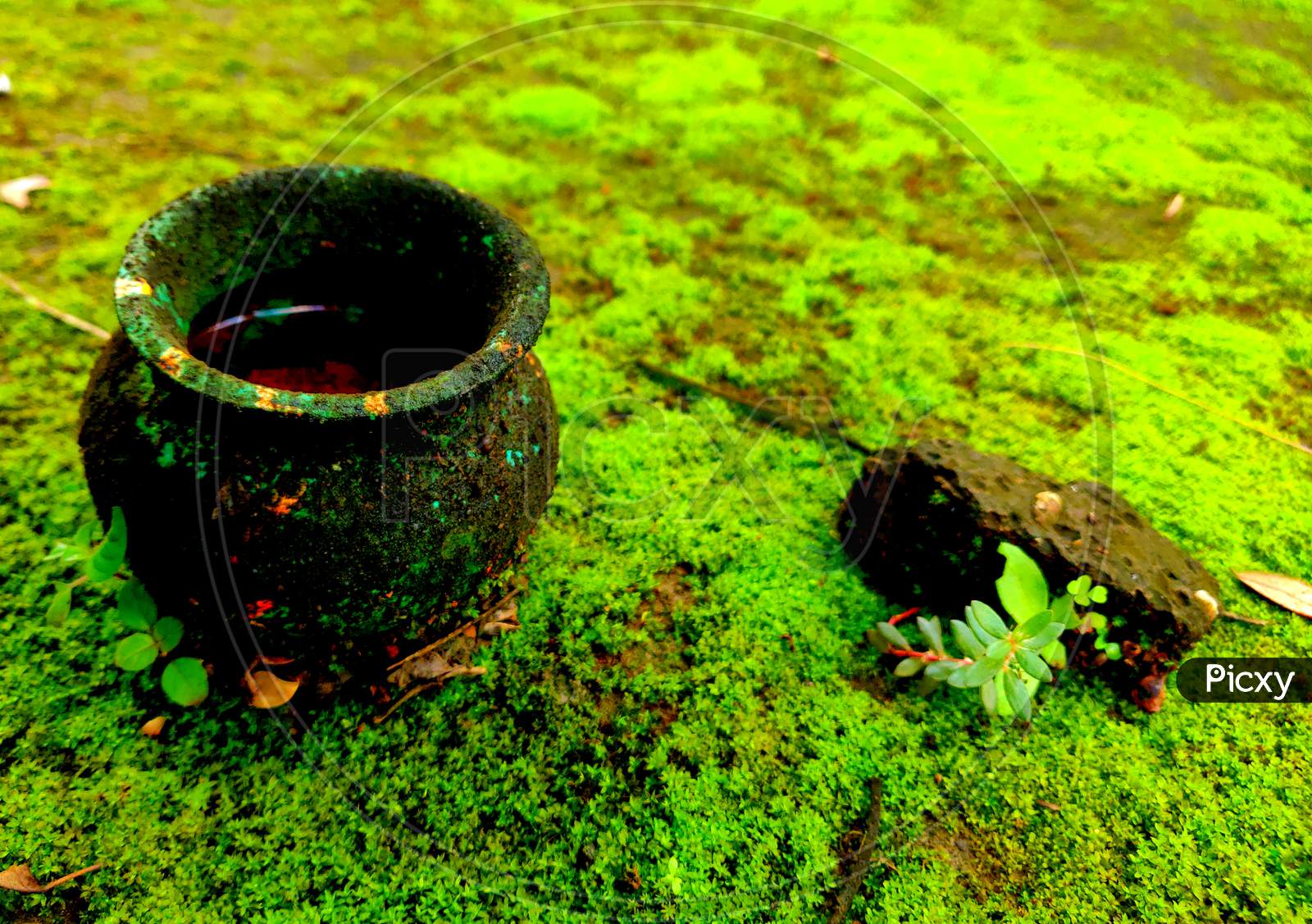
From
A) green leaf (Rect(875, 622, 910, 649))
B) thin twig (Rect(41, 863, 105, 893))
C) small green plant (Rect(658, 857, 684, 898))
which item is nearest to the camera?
thin twig (Rect(41, 863, 105, 893))

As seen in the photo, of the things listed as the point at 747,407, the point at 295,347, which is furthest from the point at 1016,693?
the point at 295,347

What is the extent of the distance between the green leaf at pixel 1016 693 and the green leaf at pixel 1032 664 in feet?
0.11

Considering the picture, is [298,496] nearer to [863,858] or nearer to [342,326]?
[342,326]

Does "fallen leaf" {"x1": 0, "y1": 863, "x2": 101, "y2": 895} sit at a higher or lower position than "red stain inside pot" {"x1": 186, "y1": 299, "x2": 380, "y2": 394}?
lower

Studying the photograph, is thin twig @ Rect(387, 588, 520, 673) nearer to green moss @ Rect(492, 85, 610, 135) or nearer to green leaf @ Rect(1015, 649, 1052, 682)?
green leaf @ Rect(1015, 649, 1052, 682)

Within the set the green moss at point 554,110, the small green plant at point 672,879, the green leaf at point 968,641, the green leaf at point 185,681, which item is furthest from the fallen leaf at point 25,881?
the green moss at point 554,110

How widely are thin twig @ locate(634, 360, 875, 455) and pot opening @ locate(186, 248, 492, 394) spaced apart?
914 mm

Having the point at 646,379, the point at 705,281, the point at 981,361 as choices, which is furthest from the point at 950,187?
the point at 646,379

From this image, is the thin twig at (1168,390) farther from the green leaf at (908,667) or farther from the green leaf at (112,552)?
the green leaf at (112,552)

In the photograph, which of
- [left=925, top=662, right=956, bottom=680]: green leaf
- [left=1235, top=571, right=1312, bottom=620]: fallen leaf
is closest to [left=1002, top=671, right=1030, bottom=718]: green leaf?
Result: [left=925, top=662, right=956, bottom=680]: green leaf

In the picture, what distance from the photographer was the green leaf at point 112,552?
1513mm

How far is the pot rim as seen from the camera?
50.3 inches

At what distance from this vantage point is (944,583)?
6.75 ft

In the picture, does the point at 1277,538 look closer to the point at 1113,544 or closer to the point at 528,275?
the point at 1113,544
